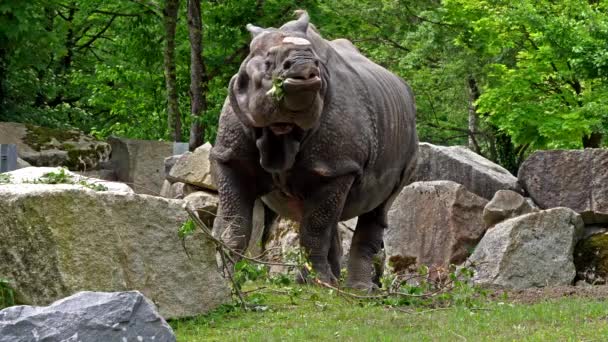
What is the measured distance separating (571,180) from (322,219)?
6247 millimetres

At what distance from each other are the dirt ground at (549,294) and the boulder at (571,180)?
3.42 m

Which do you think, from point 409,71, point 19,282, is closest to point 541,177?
point 19,282

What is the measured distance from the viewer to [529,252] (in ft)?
42.5

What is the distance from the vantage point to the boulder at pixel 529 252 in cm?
1289

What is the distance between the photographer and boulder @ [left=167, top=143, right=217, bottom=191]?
1652 cm

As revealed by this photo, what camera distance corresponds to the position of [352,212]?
35.6 ft

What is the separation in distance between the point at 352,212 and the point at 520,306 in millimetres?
2058

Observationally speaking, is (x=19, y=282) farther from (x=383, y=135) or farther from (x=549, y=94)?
(x=549, y=94)

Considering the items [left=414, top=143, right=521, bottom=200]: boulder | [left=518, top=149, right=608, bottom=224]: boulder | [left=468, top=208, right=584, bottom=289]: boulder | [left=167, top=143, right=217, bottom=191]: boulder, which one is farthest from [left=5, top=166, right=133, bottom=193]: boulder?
[left=414, top=143, right=521, bottom=200]: boulder

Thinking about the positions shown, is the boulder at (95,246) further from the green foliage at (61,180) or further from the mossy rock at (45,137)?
the mossy rock at (45,137)

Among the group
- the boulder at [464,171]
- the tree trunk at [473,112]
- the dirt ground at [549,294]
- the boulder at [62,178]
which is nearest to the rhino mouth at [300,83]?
the boulder at [62,178]

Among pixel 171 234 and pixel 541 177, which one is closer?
pixel 171 234

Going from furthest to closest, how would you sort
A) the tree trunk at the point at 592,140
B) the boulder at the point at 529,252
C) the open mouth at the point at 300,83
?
the tree trunk at the point at 592,140, the boulder at the point at 529,252, the open mouth at the point at 300,83

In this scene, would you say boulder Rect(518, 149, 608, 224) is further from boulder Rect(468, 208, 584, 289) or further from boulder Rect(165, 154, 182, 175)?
boulder Rect(165, 154, 182, 175)
